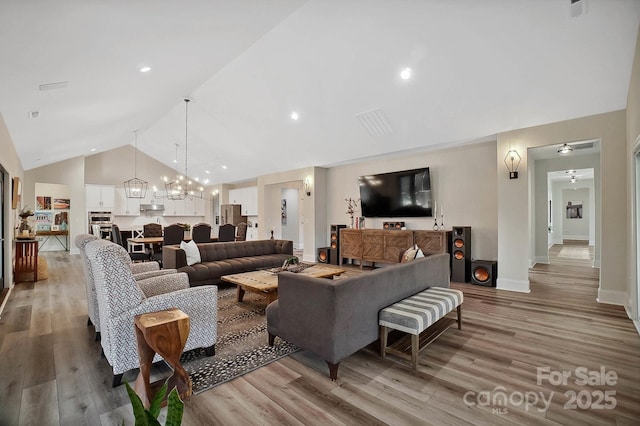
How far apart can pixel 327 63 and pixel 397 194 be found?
3259 mm

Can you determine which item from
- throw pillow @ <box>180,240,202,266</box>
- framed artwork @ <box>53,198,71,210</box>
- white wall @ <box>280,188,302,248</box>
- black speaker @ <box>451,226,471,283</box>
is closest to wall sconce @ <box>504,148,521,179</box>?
black speaker @ <box>451,226,471,283</box>

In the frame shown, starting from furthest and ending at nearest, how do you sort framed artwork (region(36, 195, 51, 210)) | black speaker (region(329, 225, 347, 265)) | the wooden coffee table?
1. framed artwork (region(36, 195, 51, 210))
2. black speaker (region(329, 225, 347, 265))
3. the wooden coffee table

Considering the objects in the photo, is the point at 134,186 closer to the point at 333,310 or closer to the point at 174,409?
the point at 333,310

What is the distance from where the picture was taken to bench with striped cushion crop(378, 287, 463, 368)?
2316 millimetres

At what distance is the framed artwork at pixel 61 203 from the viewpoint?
980 centimetres

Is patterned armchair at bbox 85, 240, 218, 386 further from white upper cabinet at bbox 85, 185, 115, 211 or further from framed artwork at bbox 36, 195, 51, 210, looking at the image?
framed artwork at bbox 36, 195, 51, 210

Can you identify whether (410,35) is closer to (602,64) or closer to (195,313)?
(602,64)

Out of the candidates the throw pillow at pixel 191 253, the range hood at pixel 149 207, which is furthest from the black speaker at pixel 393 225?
the range hood at pixel 149 207

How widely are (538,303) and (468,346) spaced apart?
6.98 feet

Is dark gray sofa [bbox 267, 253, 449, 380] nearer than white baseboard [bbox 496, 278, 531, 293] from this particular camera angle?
Yes

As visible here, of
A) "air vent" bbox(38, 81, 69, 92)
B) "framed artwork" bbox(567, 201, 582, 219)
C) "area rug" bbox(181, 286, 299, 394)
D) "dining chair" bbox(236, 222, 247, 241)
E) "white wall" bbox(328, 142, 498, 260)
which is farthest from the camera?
"framed artwork" bbox(567, 201, 582, 219)

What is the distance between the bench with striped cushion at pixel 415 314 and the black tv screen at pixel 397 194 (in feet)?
11.7

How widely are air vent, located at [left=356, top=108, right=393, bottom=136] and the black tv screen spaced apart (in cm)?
119

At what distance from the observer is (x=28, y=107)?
3.72 meters
